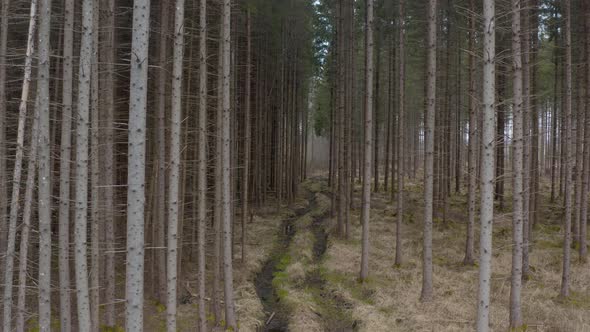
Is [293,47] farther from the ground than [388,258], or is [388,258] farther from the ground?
[293,47]

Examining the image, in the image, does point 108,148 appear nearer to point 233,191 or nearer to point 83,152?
point 83,152

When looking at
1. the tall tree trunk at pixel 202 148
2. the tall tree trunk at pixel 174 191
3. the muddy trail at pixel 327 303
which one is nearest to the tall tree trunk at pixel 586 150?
the muddy trail at pixel 327 303

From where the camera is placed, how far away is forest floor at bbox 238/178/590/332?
11430 millimetres

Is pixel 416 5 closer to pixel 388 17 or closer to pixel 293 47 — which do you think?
pixel 388 17

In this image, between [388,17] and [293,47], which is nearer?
[388,17]

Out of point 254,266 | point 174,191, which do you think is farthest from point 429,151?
point 254,266

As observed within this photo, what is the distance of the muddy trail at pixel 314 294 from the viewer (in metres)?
12.0

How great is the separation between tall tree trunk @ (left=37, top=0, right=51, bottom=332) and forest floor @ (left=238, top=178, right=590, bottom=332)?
16.2 ft

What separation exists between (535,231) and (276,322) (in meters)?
13.1

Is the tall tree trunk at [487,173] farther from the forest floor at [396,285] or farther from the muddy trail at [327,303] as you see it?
the muddy trail at [327,303]

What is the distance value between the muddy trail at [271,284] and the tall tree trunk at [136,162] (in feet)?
19.9

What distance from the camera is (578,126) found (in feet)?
50.1

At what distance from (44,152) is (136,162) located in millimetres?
3090

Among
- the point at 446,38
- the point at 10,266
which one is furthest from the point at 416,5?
the point at 10,266
